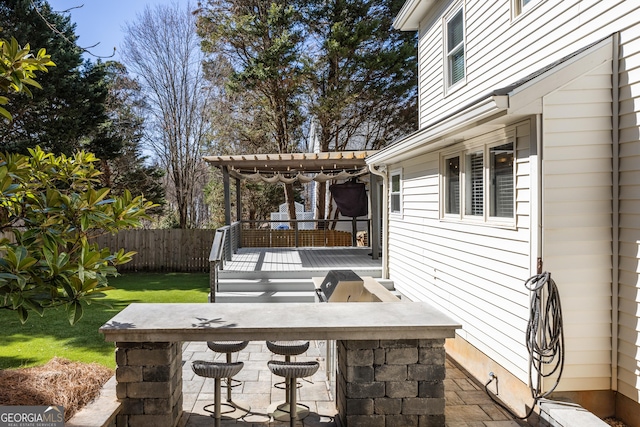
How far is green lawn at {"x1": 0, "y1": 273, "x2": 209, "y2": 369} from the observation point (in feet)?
20.0

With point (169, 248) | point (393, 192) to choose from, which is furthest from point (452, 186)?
point (169, 248)

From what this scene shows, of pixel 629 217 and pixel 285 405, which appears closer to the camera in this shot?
pixel 629 217

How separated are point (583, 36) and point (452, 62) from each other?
3.48 metres

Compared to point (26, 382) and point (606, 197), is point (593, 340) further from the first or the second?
point (26, 382)

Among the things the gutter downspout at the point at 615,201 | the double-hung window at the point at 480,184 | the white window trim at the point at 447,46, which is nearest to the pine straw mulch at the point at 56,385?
the double-hung window at the point at 480,184

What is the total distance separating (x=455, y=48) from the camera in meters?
7.03

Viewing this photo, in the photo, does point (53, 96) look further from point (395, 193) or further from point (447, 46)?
point (447, 46)

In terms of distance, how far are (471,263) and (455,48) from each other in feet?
12.1

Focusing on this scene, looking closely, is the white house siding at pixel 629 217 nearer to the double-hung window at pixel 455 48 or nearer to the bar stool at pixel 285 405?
the bar stool at pixel 285 405

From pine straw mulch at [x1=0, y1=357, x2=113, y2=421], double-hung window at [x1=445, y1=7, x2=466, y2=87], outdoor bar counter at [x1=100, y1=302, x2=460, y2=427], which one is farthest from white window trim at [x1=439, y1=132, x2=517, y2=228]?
pine straw mulch at [x1=0, y1=357, x2=113, y2=421]


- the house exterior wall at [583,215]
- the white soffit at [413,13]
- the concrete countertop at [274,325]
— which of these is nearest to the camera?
the concrete countertop at [274,325]

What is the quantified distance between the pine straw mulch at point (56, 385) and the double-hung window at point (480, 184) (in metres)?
3.97

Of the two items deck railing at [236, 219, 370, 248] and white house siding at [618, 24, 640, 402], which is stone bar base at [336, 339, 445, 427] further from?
Result: deck railing at [236, 219, 370, 248]

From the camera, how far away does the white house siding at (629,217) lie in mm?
3357
